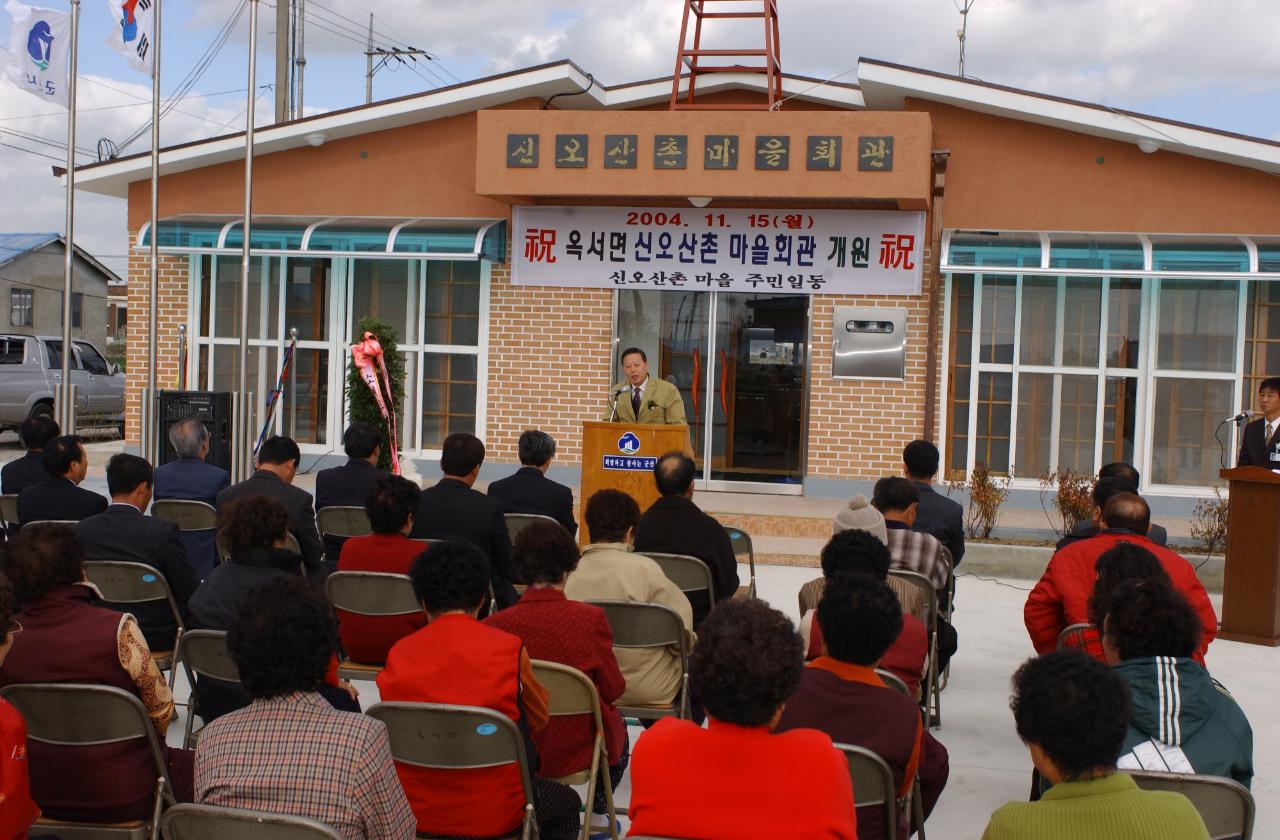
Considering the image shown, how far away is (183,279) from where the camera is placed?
1295 cm

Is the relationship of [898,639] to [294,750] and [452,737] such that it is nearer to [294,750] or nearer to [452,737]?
[452,737]

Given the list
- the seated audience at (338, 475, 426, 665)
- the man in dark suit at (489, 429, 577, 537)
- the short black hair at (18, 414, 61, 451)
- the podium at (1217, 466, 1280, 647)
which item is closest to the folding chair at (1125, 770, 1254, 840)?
the seated audience at (338, 475, 426, 665)

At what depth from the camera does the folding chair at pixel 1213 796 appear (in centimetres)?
268

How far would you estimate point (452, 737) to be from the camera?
3.10m

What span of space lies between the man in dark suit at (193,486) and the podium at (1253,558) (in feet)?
18.0

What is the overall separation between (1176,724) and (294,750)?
2003mm

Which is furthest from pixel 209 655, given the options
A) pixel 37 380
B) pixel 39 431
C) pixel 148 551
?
pixel 37 380

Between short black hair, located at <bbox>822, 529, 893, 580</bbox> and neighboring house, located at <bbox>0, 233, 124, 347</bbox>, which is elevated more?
neighboring house, located at <bbox>0, 233, 124, 347</bbox>

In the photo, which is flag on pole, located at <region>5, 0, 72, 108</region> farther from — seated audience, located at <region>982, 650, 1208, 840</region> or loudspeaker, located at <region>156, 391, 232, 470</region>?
seated audience, located at <region>982, 650, 1208, 840</region>

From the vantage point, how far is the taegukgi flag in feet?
33.6

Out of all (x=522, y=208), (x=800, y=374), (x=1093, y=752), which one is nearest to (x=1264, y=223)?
(x=800, y=374)

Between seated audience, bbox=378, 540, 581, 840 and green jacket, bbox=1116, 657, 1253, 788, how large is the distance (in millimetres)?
1470

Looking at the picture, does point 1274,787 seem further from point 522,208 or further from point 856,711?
point 522,208

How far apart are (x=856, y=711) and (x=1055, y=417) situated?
359 inches
